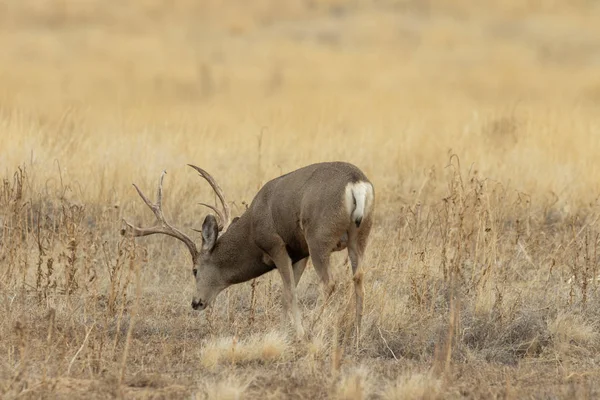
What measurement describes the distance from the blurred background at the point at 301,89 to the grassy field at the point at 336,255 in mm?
78

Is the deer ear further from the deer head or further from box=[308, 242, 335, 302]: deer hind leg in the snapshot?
box=[308, 242, 335, 302]: deer hind leg

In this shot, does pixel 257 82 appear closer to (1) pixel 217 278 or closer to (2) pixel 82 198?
(2) pixel 82 198

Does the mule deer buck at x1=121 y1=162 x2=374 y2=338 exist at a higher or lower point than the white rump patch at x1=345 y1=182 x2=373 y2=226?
lower

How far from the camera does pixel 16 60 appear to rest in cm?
2817

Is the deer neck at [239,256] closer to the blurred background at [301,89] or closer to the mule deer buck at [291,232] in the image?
the mule deer buck at [291,232]

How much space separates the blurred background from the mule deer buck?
3.40 metres

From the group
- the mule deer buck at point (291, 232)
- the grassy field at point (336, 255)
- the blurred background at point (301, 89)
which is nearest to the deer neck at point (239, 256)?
the mule deer buck at point (291, 232)

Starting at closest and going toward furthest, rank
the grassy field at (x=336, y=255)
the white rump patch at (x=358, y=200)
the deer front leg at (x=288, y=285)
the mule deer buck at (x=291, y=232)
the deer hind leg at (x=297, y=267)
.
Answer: the grassy field at (x=336, y=255), the white rump patch at (x=358, y=200), the mule deer buck at (x=291, y=232), the deer front leg at (x=288, y=285), the deer hind leg at (x=297, y=267)

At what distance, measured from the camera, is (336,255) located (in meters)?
10.8

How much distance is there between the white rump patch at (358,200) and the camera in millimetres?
7754

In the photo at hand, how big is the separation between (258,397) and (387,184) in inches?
271

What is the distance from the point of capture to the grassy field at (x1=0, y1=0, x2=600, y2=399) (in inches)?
279

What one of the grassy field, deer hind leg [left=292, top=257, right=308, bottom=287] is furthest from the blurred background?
deer hind leg [left=292, top=257, right=308, bottom=287]

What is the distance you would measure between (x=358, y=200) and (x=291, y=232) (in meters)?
0.78
